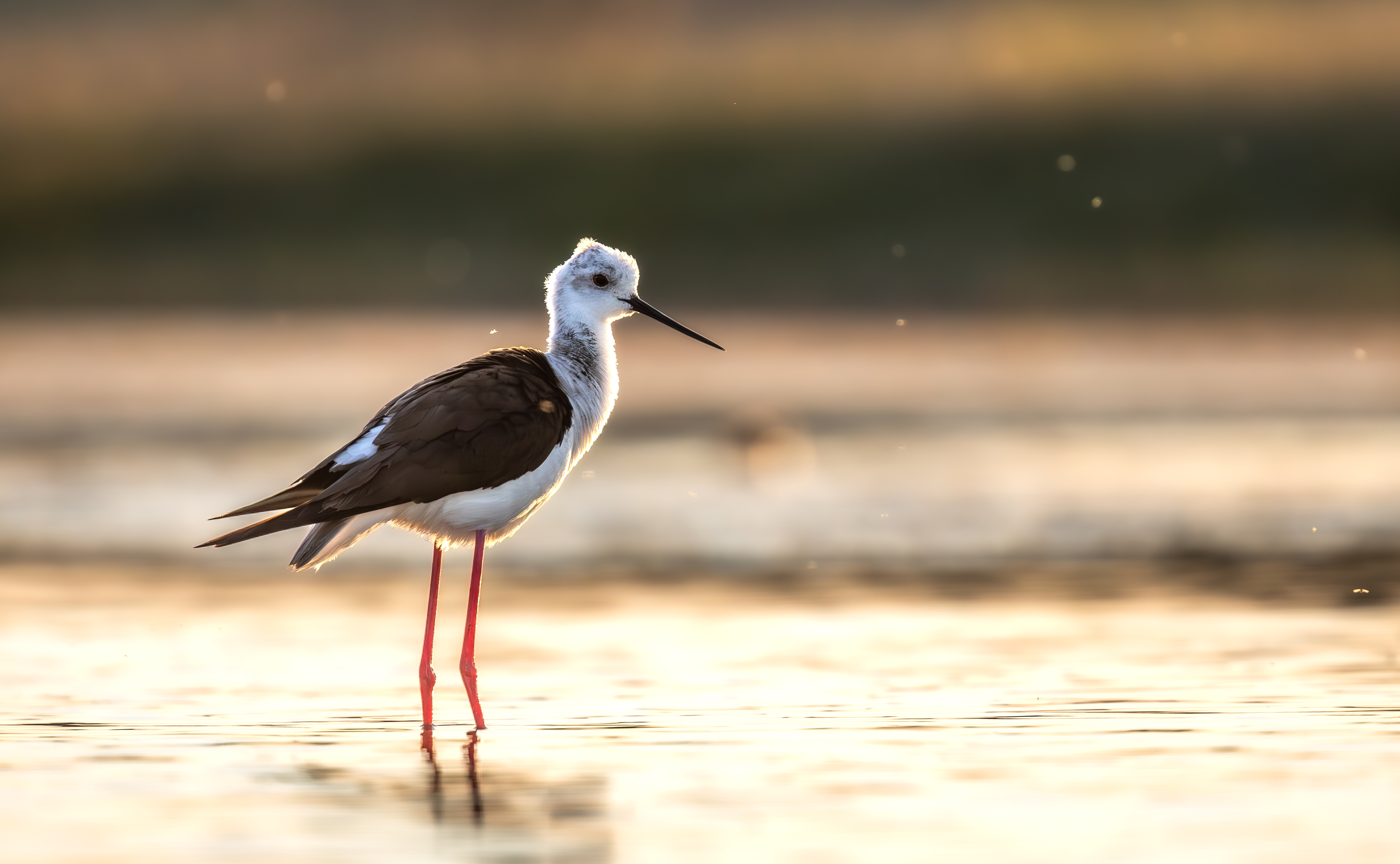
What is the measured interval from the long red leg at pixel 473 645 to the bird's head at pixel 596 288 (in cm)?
115

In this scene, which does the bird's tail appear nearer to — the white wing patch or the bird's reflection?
the white wing patch

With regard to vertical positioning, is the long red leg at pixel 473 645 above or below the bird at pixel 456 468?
below

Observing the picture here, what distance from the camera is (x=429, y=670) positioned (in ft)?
29.4

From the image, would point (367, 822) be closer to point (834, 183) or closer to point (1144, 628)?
point (1144, 628)

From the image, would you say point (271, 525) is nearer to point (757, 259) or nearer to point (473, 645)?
point (473, 645)

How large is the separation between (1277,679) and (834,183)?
125 feet

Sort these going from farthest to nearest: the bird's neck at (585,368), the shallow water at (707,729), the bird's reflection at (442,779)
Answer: the bird's neck at (585,368) → the bird's reflection at (442,779) → the shallow water at (707,729)

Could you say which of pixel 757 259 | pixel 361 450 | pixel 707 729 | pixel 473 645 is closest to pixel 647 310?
pixel 361 450

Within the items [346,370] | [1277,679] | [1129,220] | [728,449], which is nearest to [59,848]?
[1277,679]

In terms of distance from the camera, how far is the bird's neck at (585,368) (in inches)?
384

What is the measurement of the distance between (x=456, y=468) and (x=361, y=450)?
39 centimetres

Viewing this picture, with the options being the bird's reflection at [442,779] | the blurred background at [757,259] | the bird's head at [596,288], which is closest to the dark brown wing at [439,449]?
the bird's head at [596,288]

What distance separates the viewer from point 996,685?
9.13 m

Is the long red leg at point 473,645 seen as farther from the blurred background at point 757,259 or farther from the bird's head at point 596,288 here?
the blurred background at point 757,259
